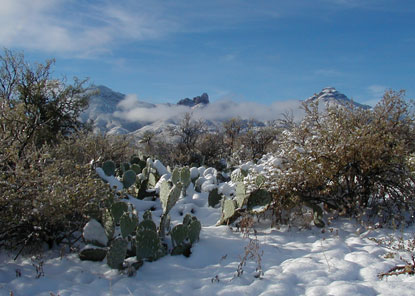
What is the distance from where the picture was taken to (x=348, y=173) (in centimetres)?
459

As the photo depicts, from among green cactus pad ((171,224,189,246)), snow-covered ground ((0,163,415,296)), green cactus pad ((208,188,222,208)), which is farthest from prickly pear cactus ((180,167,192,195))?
green cactus pad ((171,224,189,246))

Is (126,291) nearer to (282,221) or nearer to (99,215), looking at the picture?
(99,215)

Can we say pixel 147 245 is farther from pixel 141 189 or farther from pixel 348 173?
pixel 141 189

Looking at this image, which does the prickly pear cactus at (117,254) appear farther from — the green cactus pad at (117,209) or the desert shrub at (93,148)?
the desert shrub at (93,148)

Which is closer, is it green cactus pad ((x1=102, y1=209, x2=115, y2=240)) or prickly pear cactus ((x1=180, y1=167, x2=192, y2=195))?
green cactus pad ((x1=102, y1=209, x2=115, y2=240))

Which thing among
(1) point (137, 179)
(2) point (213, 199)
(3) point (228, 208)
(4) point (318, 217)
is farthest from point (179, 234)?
(1) point (137, 179)

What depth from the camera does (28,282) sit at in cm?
312

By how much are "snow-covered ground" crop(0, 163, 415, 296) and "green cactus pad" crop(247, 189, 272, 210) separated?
0.49 meters

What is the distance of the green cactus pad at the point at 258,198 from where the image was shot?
4.63 m

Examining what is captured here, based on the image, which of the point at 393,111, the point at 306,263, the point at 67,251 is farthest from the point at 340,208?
the point at 67,251

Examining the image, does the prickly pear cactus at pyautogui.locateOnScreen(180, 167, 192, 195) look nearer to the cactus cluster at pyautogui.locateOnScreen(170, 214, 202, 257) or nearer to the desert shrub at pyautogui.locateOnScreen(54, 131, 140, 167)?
the desert shrub at pyautogui.locateOnScreen(54, 131, 140, 167)

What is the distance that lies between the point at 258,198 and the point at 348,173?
127 centimetres

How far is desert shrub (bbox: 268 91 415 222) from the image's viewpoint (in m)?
4.46

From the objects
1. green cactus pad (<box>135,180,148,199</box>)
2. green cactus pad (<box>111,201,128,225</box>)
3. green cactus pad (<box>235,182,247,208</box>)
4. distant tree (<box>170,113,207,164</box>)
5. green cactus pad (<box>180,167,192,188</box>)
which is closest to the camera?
green cactus pad (<box>111,201,128,225</box>)
